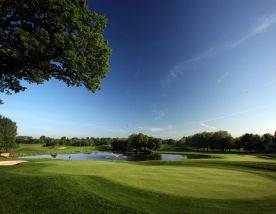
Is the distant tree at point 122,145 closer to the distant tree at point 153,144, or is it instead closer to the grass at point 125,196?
the distant tree at point 153,144

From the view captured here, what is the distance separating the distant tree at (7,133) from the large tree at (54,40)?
84.2 m

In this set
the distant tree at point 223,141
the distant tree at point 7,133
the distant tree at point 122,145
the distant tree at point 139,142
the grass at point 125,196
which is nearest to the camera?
the grass at point 125,196

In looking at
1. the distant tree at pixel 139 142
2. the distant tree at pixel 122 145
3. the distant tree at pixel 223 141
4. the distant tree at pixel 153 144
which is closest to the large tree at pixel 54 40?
the distant tree at pixel 223 141

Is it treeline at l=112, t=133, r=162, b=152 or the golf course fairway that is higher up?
treeline at l=112, t=133, r=162, b=152

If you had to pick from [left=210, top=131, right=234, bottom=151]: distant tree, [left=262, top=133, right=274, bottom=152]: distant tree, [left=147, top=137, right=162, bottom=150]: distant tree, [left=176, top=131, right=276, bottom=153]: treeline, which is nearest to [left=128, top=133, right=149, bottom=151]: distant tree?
[left=147, top=137, right=162, bottom=150]: distant tree

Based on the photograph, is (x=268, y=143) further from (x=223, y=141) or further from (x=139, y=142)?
(x=139, y=142)

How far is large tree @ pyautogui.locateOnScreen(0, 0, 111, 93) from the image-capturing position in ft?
39.5

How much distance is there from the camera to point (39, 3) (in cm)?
1178

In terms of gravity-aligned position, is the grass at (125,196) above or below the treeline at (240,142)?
below

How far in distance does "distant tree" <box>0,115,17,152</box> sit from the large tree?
276ft

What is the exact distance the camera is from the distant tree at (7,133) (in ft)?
284

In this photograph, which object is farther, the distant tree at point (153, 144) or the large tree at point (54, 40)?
the distant tree at point (153, 144)

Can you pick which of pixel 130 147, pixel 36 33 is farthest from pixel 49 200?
pixel 130 147

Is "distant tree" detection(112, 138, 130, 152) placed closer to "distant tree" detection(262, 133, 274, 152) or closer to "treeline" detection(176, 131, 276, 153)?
"treeline" detection(176, 131, 276, 153)
